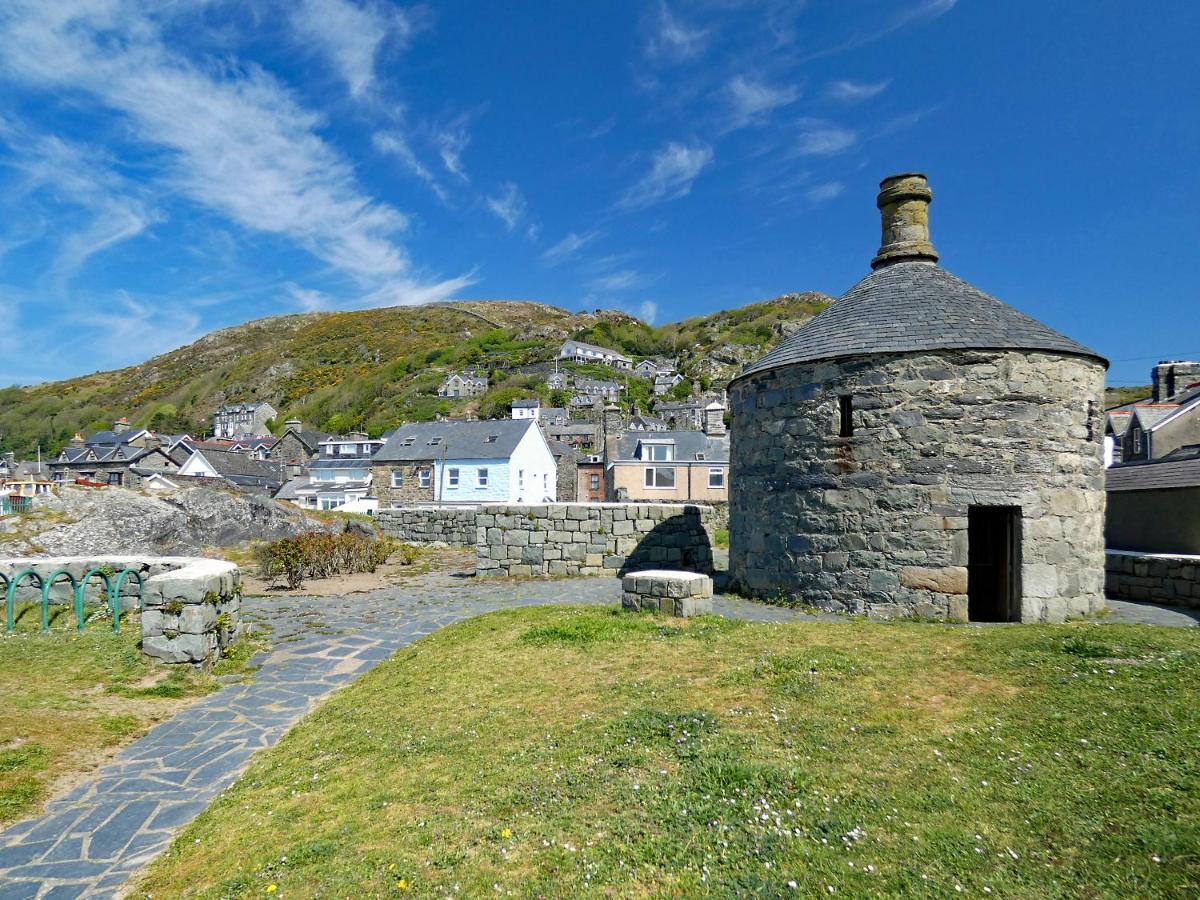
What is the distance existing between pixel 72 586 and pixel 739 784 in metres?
10.7

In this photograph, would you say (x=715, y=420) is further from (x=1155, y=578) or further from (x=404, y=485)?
(x=1155, y=578)

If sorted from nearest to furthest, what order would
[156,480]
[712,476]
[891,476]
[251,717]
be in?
[251,717] → [891,476] → [156,480] → [712,476]

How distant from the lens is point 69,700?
6.71 m

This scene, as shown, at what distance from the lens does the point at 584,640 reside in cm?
861

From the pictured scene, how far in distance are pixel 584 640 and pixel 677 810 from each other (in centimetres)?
453

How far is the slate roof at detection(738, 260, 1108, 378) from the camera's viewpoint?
10.4 metres

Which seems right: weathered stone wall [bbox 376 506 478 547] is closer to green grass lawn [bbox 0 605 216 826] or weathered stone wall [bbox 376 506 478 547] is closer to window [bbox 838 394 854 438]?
green grass lawn [bbox 0 605 216 826]

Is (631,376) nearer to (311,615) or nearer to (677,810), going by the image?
(311,615)

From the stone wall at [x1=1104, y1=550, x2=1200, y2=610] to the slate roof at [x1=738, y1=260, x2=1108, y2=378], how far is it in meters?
4.46

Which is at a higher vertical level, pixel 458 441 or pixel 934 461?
pixel 458 441

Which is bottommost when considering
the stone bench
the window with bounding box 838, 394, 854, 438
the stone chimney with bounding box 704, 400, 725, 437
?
the stone bench

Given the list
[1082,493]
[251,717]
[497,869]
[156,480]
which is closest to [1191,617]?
[1082,493]

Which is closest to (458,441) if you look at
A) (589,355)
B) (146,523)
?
(146,523)

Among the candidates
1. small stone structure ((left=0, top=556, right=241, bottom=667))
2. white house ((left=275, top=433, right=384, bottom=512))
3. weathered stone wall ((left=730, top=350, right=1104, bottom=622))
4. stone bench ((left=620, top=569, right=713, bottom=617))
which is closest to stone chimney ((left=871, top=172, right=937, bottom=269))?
weathered stone wall ((left=730, top=350, right=1104, bottom=622))
